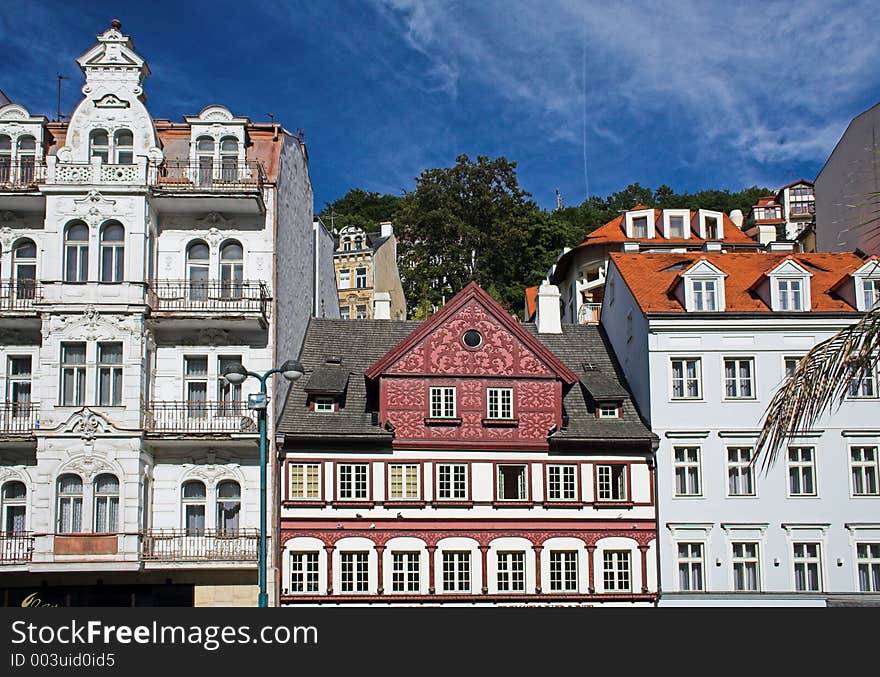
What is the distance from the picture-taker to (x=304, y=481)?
38.1 metres

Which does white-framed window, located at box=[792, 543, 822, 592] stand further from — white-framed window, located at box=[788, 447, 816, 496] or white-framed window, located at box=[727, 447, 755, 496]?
white-framed window, located at box=[727, 447, 755, 496]

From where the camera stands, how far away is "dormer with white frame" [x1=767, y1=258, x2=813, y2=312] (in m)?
41.2

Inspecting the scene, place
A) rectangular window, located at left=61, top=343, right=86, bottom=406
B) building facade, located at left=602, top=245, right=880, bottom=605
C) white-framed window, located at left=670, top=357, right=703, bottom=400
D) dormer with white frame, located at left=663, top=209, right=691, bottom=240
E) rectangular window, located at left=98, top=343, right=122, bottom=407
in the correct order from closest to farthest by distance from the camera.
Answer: rectangular window, located at left=61, top=343, right=86, bottom=406 → rectangular window, located at left=98, top=343, right=122, bottom=407 → building facade, located at left=602, top=245, right=880, bottom=605 → white-framed window, located at left=670, top=357, right=703, bottom=400 → dormer with white frame, located at left=663, top=209, right=691, bottom=240

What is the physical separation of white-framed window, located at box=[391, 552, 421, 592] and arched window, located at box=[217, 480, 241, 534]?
5.23 meters

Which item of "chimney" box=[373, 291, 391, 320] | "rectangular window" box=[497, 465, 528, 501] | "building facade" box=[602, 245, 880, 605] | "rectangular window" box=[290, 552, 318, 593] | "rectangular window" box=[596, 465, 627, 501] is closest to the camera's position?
"rectangular window" box=[290, 552, 318, 593]

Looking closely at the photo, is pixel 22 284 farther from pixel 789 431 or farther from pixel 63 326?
pixel 789 431

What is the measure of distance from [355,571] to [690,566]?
438 inches

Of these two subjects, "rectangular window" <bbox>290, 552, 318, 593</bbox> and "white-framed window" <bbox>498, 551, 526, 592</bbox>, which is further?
"white-framed window" <bbox>498, 551, 526, 592</bbox>

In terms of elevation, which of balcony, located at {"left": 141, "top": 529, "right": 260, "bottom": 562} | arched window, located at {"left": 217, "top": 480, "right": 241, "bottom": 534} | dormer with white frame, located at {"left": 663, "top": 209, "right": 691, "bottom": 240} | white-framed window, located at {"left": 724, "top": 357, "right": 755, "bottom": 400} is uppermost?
dormer with white frame, located at {"left": 663, "top": 209, "right": 691, "bottom": 240}

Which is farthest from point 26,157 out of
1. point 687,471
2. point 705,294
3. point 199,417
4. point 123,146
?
point 687,471

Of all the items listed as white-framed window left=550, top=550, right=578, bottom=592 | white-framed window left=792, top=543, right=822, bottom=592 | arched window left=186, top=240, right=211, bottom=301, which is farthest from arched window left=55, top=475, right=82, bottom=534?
white-framed window left=792, top=543, right=822, bottom=592

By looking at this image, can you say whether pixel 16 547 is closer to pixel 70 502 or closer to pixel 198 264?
pixel 70 502

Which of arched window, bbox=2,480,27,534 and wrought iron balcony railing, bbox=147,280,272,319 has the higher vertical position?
wrought iron balcony railing, bbox=147,280,272,319

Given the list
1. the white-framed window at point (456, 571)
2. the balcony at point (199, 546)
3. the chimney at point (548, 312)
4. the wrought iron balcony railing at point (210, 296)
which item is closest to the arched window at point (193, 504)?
the balcony at point (199, 546)
